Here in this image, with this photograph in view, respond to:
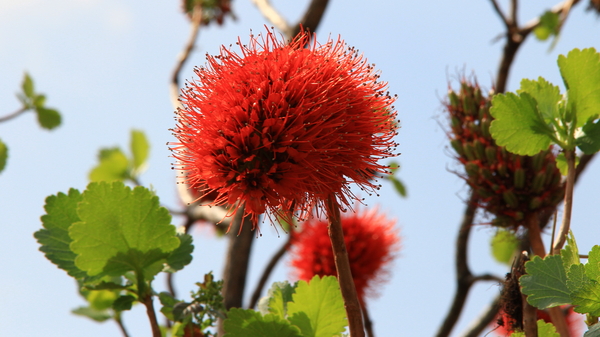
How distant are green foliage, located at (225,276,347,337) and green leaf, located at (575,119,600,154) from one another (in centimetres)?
55

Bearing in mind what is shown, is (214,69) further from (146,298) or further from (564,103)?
(564,103)

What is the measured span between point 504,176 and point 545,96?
0.68 m

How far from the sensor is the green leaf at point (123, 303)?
1106mm

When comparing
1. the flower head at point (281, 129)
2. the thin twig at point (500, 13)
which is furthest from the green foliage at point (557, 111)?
the thin twig at point (500, 13)

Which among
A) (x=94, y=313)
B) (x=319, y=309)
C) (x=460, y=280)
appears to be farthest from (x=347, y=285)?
(x=460, y=280)

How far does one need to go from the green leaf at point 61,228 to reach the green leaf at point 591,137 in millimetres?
985

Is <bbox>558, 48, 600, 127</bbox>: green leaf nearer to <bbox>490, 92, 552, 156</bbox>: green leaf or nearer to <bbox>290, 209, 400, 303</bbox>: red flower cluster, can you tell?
<bbox>490, 92, 552, 156</bbox>: green leaf

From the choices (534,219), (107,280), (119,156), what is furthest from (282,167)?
(119,156)

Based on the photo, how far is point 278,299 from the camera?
1.15m

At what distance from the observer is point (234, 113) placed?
111 centimetres

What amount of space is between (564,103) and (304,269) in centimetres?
146

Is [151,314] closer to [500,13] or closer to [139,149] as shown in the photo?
[139,149]

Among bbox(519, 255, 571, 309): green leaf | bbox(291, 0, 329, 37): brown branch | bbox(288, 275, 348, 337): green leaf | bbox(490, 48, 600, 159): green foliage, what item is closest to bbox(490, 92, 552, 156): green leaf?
bbox(490, 48, 600, 159): green foliage

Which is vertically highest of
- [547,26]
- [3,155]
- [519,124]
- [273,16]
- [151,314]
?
[273,16]
